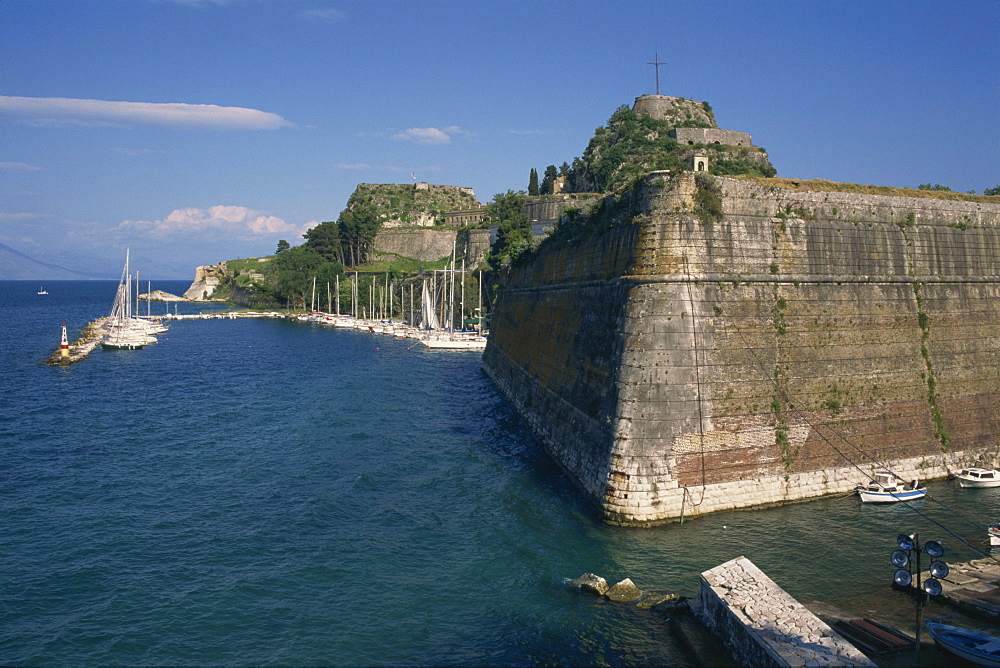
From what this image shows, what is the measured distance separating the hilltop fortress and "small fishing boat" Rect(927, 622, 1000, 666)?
7082 millimetres

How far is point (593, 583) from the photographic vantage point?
48.6ft

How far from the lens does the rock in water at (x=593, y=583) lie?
48.2ft

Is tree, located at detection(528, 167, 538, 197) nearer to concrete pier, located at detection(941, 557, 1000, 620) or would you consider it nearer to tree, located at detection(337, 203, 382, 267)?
tree, located at detection(337, 203, 382, 267)

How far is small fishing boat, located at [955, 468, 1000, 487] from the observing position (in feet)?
70.1

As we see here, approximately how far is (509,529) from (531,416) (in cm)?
1160

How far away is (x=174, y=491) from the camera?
2328cm

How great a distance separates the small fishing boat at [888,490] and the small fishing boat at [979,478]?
1756mm

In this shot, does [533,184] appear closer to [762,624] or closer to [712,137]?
[712,137]

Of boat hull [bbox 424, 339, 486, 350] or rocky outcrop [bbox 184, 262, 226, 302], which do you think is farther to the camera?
rocky outcrop [bbox 184, 262, 226, 302]

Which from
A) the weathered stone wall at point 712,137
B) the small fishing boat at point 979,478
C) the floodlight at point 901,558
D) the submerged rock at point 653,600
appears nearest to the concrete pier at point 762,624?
the submerged rock at point 653,600

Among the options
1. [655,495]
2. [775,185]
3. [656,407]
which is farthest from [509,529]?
[775,185]

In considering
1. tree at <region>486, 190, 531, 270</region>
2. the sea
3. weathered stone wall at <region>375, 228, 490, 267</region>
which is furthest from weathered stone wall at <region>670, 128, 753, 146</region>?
the sea

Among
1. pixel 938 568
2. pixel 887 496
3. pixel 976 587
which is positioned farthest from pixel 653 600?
pixel 887 496

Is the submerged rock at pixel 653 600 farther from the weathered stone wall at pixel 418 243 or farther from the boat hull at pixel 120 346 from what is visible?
the weathered stone wall at pixel 418 243
